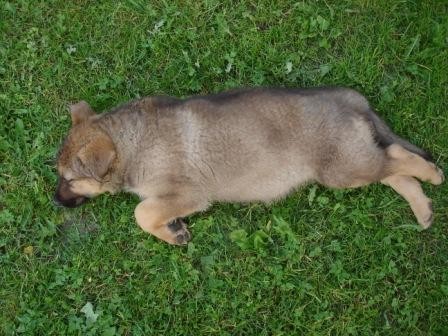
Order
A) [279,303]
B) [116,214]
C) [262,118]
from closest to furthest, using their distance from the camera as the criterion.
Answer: [262,118] < [279,303] < [116,214]

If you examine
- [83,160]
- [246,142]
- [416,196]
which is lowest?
[416,196]

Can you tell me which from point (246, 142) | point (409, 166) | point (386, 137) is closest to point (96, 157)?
point (246, 142)

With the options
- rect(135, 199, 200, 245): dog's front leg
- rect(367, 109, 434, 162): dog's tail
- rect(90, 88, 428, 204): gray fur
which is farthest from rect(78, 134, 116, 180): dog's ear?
rect(367, 109, 434, 162): dog's tail

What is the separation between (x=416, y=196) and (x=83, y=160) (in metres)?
3.02

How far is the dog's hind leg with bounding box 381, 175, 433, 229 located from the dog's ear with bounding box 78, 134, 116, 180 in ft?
8.27

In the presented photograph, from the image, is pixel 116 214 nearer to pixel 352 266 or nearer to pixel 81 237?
pixel 81 237

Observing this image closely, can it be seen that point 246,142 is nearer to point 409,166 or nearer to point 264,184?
point 264,184

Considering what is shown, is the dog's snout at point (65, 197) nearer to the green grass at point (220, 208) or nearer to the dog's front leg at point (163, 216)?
the green grass at point (220, 208)

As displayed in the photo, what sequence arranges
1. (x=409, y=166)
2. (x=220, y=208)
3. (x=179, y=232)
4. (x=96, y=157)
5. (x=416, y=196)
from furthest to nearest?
1. (x=220, y=208)
2. (x=179, y=232)
3. (x=416, y=196)
4. (x=409, y=166)
5. (x=96, y=157)

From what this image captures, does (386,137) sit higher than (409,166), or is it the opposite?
(386,137)

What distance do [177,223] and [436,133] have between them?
2.67 meters

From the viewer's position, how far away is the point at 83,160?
5047 millimetres

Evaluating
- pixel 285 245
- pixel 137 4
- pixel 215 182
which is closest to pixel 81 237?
pixel 215 182

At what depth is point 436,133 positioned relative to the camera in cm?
566
